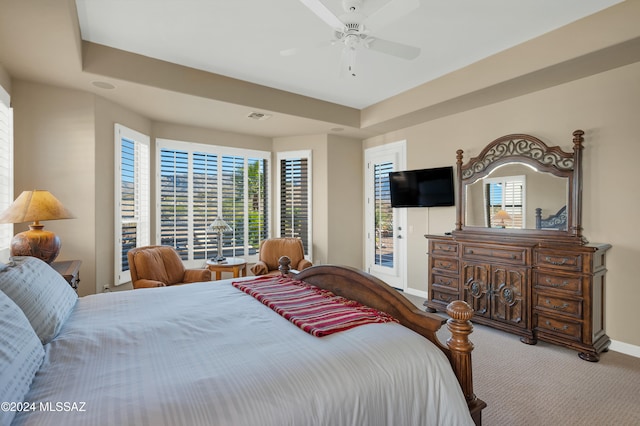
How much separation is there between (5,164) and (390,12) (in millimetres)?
3778

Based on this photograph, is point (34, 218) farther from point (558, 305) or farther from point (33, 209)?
point (558, 305)

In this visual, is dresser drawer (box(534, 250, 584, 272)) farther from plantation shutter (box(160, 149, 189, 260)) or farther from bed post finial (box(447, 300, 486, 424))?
plantation shutter (box(160, 149, 189, 260))

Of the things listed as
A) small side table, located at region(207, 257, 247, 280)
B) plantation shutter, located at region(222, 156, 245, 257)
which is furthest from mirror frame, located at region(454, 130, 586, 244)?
plantation shutter, located at region(222, 156, 245, 257)

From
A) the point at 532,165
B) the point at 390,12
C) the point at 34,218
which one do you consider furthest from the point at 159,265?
the point at 532,165

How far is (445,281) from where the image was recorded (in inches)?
162

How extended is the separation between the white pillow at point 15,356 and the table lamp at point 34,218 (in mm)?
1859

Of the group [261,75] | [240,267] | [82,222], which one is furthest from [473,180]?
[82,222]

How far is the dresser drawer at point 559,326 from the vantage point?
3.00 metres

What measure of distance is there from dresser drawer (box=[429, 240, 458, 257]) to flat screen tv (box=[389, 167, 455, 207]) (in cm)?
65

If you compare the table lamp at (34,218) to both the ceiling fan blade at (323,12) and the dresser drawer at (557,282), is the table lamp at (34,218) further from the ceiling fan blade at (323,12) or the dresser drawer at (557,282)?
the dresser drawer at (557,282)

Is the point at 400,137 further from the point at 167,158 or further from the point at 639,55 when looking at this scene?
the point at 167,158

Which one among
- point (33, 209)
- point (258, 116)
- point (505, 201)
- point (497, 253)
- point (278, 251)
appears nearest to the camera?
point (33, 209)

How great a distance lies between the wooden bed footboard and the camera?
151 centimetres

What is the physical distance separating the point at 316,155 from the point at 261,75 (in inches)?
77.0
